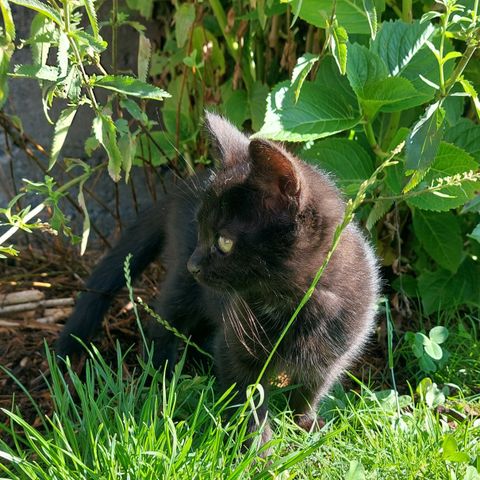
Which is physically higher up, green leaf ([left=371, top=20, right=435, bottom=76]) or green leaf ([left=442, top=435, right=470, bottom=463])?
green leaf ([left=371, top=20, right=435, bottom=76])

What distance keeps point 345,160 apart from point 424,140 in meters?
0.73

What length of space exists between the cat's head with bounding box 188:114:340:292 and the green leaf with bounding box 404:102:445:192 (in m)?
0.28

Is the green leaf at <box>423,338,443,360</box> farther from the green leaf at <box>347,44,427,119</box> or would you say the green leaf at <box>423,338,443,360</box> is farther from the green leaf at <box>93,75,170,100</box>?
the green leaf at <box>93,75,170,100</box>

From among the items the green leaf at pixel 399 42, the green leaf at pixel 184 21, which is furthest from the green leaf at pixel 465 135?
the green leaf at pixel 184 21

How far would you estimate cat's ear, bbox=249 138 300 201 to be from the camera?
197 centimetres

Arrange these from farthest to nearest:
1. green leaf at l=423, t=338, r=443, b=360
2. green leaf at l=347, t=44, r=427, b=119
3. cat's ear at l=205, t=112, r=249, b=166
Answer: green leaf at l=423, t=338, r=443, b=360
green leaf at l=347, t=44, r=427, b=119
cat's ear at l=205, t=112, r=249, b=166

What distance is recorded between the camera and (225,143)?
7.59 feet

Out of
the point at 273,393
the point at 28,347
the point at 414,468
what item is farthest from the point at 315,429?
the point at 28,347

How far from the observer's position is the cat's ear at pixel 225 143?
2.29 metres

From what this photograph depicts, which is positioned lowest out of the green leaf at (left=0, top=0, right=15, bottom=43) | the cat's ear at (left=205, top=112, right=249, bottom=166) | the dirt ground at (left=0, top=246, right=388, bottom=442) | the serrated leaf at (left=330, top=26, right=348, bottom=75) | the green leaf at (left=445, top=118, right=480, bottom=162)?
the dirt ground at (left=0, top=246, right=388, bottom=442)

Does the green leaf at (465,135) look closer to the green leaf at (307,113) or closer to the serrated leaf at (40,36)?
the green leaf at (307,113)

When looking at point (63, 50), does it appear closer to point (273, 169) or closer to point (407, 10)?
point (273, 169)

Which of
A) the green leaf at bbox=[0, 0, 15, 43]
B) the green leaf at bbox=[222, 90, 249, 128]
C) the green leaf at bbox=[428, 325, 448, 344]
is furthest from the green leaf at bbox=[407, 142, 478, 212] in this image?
the green leaf at bbox=[0, 0, 15, 43]

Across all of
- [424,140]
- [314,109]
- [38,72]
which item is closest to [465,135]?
[314,109]
